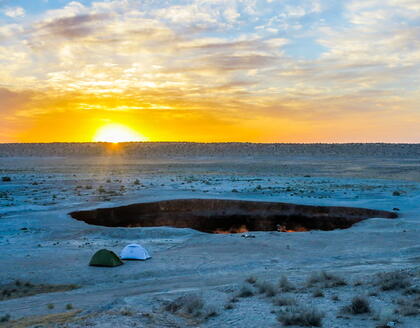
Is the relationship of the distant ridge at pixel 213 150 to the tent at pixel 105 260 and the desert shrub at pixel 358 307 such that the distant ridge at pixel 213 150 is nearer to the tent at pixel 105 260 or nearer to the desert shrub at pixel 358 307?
the tent at pixel 105 260

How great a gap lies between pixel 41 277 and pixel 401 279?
10285 mm

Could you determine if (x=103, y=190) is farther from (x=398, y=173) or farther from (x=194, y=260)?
(x=398, y=173)

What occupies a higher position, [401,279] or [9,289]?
[401,279]

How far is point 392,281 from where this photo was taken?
12.2 metres

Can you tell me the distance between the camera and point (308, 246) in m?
20.6

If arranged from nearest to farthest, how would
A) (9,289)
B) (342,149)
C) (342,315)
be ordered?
(342,315) → (9,289) → (342,149)

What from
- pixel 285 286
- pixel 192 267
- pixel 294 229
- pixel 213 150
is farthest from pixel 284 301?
pixel 213 150

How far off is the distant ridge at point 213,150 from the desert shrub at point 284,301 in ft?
298

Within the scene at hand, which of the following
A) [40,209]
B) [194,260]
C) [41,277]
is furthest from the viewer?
[40,209]

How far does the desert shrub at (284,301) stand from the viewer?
11080mm

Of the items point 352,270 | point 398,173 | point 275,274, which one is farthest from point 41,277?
point 398,173

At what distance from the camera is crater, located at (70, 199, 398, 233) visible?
29.0 meters

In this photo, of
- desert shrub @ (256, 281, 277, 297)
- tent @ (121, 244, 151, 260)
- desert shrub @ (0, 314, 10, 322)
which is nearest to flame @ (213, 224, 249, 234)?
tent @ (121, 244, 151, 260)

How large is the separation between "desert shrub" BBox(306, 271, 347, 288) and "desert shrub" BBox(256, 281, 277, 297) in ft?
3.53
